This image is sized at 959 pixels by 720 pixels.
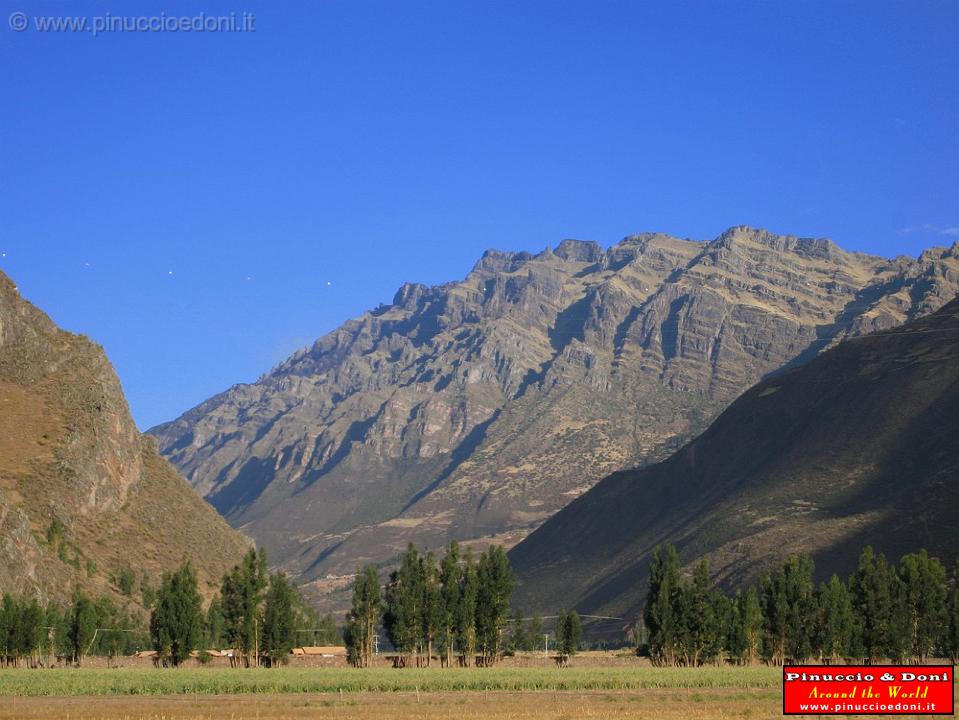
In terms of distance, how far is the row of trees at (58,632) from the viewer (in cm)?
11844

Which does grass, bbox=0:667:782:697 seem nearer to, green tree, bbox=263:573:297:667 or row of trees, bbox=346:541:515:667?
green tree, bbox=263:573:297:667

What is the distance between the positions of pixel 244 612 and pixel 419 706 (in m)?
62.9

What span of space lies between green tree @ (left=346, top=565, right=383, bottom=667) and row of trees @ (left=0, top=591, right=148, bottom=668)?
26.3 meters

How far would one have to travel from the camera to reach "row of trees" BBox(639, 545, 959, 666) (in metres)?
124

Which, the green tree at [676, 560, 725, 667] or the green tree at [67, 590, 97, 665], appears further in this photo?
the green tree at [67, 590, 97, 665]

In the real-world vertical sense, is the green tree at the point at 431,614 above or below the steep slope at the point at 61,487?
below

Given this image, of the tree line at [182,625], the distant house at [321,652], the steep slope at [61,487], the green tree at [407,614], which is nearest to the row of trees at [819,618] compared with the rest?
the green tree at [407,614]

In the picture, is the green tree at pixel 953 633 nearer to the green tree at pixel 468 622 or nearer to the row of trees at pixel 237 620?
the green tree at pixel 468 622

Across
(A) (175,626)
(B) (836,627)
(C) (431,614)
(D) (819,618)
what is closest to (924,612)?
(B) (836,627)

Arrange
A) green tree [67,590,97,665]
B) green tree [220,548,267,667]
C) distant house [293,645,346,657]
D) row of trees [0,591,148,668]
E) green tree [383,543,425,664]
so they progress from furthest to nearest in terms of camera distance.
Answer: distant house [293,645,346,657] → green tree [383,543,425,664] → green tree [67,590,97,665] → green tree [220,548,267,667] → row of trees [0,591,148,668]

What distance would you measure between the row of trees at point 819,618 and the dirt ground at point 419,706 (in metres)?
52.4

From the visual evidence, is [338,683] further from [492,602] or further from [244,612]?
A: [492,602]

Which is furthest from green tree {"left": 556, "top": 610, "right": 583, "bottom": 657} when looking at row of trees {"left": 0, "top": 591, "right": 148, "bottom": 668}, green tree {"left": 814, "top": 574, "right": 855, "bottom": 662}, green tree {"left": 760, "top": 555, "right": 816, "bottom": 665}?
row of trees {"left": 0, "top": 591, "right": 148, "bottom": 668}

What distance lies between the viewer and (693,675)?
88.4 meters
